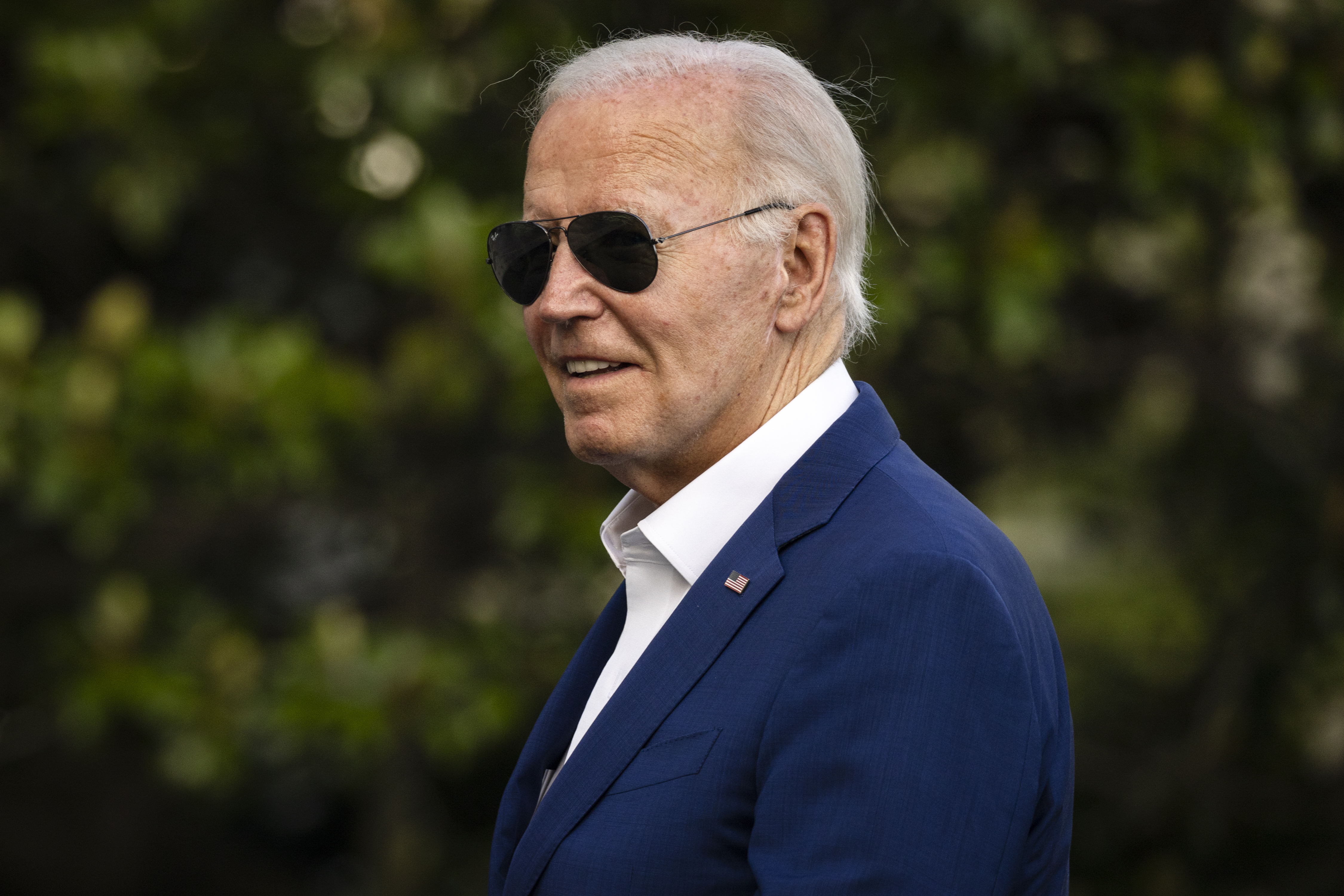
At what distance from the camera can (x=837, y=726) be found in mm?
1205

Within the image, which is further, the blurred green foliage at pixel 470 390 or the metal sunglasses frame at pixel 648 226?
the blurred green foliage at pixel 470 390

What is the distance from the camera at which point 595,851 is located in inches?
51.6

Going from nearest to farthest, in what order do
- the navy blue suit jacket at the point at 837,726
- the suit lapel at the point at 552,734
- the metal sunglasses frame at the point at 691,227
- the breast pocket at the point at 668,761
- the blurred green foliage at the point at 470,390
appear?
1. the navy blue suit jacket at the point at 837,726
2. the breast pocket at the point at 668,761
3. the metal sunglasses frame at the point at 691,227
4. the suit lapel at the point at 552,734
5. the blurred green foliage at the point at 470,390

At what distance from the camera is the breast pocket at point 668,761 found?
4.23ft

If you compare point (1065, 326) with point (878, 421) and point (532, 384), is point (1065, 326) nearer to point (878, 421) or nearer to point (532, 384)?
point (532, 384)

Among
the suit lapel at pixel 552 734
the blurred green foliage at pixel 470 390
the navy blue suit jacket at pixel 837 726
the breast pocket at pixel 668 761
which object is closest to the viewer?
the navy blue suit jacket at pixel 837 726

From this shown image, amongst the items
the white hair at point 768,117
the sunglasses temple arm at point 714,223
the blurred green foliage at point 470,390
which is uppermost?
the white hair at point 768,117

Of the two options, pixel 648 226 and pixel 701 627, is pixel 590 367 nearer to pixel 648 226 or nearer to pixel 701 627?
pixel 648 226

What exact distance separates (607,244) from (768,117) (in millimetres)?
258

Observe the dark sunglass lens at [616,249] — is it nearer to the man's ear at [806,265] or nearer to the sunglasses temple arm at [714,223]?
the sunglasses temple arm at [714,223]

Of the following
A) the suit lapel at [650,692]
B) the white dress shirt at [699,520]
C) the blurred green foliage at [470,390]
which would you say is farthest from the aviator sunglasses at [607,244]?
the blurred green foliage at [470,390]

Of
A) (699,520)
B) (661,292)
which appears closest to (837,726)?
(699,520)

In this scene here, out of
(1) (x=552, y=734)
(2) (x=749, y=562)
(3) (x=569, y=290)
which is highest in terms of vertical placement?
(3) (x=569, y=290)

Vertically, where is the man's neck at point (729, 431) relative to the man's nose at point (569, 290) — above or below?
below
